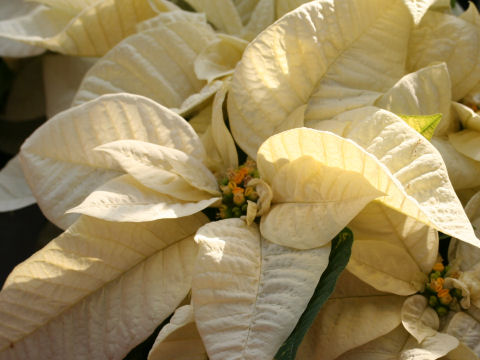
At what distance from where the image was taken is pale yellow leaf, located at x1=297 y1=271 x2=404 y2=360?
0.34 meters

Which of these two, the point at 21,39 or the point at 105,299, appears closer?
the point at 105,299

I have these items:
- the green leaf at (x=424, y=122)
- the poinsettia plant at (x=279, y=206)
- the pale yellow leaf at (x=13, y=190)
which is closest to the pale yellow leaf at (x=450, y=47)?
the poinsettia plant at (x=279, y=206)

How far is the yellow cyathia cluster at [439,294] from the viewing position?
347 millimetres

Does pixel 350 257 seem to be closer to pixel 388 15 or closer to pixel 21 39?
pixel 388 15

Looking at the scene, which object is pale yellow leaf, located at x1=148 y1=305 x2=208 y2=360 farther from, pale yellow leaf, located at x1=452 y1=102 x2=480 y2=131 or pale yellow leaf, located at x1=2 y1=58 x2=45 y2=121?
pale yellow leaf, located at x1=2 y1=58 x2=45 y2=121

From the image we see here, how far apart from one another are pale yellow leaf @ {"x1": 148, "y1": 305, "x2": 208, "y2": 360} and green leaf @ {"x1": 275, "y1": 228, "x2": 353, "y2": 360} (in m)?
0.06

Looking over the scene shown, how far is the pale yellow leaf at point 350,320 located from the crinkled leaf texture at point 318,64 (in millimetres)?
107

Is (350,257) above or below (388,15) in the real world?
below

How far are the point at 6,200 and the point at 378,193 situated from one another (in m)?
0.32

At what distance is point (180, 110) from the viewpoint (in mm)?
411

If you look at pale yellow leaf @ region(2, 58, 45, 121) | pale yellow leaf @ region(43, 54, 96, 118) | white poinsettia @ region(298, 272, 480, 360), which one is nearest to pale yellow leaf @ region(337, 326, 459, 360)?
white poinsettia @ region(298, 272, 480, 360)

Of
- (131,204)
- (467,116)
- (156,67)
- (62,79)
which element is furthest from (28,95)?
(467,116)

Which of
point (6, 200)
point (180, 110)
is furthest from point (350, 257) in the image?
point (6, 200)

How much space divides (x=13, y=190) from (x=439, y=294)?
348mm
